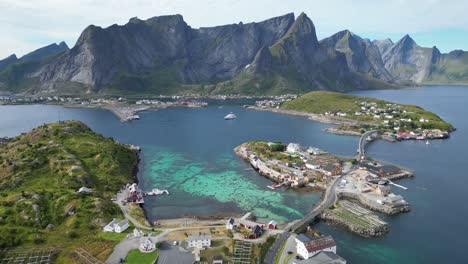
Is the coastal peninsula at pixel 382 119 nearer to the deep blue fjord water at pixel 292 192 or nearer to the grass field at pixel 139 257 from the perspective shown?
the deep blue fjord water at pixel 292 192

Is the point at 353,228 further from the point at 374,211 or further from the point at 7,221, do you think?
the point at 7,221

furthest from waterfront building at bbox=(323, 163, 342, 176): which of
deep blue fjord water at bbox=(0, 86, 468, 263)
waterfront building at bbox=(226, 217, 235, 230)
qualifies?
waterfront building at bbox=(226, 217, 235, 230)

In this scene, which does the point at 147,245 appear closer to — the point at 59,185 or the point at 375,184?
the point at 59,185

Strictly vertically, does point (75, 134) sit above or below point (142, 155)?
above

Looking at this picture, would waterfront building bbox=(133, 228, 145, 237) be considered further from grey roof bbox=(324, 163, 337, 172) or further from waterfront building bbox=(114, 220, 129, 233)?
grey roof bbox=(324, 163, 337, 172)

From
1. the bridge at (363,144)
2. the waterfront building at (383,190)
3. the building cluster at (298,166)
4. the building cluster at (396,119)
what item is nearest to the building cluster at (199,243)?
the building cluster at (298,166)

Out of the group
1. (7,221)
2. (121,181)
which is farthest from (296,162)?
(7,221)
